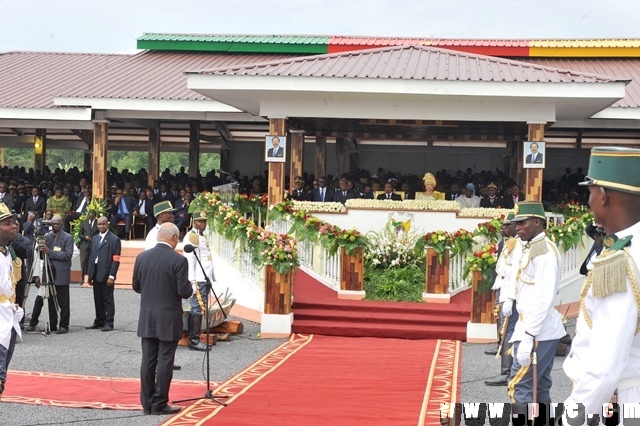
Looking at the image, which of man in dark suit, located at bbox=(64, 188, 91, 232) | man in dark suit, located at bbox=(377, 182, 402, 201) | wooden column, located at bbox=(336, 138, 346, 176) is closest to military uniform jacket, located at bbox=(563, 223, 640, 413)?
man in dark suit, located at bbox=(377, 182, 402, 201)

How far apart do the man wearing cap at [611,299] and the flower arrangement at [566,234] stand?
540 inches

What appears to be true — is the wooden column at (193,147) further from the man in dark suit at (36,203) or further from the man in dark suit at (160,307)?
the man in dark suit at (160,307)

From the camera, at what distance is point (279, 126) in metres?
19.9

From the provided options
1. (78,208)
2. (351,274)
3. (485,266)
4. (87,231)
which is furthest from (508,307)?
(78,208)

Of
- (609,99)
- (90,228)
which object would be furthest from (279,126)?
(609,99)

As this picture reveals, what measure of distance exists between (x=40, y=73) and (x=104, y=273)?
1507cm

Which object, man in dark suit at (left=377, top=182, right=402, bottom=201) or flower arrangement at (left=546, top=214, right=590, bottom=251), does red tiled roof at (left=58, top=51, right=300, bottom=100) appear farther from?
→ flower arrangement at (left=546, top=214, right=590, bottom=251)

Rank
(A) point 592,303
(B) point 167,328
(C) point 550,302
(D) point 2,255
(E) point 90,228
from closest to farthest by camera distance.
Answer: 1. (A) point 592,303
2. (C) point 550,302
3. (D) point 2,255
4. (B) point 167,328
5. (E) point 90,228

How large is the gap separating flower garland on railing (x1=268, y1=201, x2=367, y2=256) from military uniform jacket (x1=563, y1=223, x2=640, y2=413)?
1305cm

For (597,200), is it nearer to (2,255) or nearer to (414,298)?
(2,255)

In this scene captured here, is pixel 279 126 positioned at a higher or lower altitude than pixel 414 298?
higher

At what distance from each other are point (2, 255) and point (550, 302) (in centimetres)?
468

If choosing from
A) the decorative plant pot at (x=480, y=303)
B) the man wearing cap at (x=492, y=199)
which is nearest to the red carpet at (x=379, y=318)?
the decorative plant pot at (x=480, y=303)

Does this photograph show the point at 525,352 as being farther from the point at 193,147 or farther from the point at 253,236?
the point at 193,147
